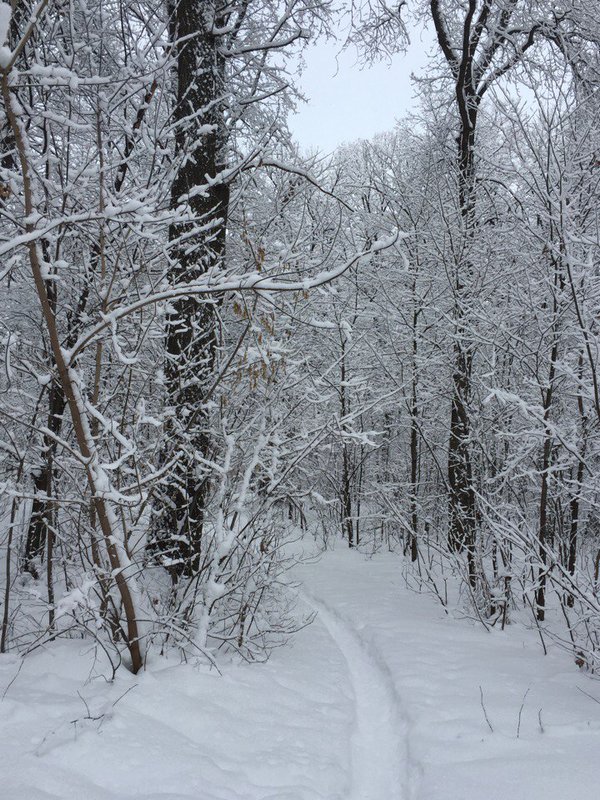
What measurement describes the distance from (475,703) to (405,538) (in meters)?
6.40

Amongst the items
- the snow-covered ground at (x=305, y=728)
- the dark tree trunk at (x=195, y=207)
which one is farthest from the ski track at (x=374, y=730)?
the dark tree trunk at (x=195, y=207)

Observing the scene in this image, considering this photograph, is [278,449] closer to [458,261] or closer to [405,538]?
[458,261]

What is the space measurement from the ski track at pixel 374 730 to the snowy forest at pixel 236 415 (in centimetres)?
3

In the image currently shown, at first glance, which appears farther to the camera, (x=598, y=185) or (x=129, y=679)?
(x=598, y=185)

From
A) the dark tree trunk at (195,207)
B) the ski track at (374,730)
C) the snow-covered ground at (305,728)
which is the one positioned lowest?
the ski track at (374,730)

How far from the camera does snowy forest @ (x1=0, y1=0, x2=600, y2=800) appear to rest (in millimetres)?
2900

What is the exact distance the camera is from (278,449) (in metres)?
4.74

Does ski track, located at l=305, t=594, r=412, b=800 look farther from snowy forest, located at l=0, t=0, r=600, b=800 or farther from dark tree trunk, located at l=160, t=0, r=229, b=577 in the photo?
dark tree trunk, located at l=160, t=0, r=229, b=577

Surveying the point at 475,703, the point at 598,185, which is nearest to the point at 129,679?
the point at 475,703

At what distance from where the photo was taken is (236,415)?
4785 mm

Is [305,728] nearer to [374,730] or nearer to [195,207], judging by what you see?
[374,730]

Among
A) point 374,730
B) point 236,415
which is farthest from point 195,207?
point 374,730

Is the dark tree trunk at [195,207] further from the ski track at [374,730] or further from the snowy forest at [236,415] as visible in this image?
the ski track at [374,730]

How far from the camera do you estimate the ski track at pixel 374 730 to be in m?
3.23
